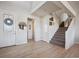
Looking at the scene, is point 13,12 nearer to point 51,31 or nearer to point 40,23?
point 40,23

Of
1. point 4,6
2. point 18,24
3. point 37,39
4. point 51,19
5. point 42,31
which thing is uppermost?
point 4,6

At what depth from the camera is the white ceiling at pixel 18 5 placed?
4.97 m

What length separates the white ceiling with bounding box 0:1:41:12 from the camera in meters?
4.97

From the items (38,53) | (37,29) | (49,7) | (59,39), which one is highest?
(49,7)

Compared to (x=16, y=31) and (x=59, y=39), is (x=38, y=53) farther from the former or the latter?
(x=59, y=39)

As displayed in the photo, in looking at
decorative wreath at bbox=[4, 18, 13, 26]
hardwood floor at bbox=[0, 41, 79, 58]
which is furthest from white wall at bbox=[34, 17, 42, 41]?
hardwood floor at bbox=[0, 41, 79, 58]

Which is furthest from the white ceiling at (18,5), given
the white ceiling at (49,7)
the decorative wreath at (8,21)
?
the decorative wreath at (8,21)

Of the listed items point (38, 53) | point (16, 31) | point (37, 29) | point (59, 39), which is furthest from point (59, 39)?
point (16, 31)

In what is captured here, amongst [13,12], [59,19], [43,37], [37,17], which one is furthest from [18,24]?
[59,19]

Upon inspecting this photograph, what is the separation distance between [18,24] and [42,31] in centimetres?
246

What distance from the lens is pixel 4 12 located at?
498 cm

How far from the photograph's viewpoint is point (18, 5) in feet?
18.5

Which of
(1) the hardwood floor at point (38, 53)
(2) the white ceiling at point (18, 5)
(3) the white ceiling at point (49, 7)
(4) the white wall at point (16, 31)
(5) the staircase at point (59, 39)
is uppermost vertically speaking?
(2) the white ceiling at point (18, 5)

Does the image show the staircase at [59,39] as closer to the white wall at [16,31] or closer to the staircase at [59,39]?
the staircase at [59,39]
